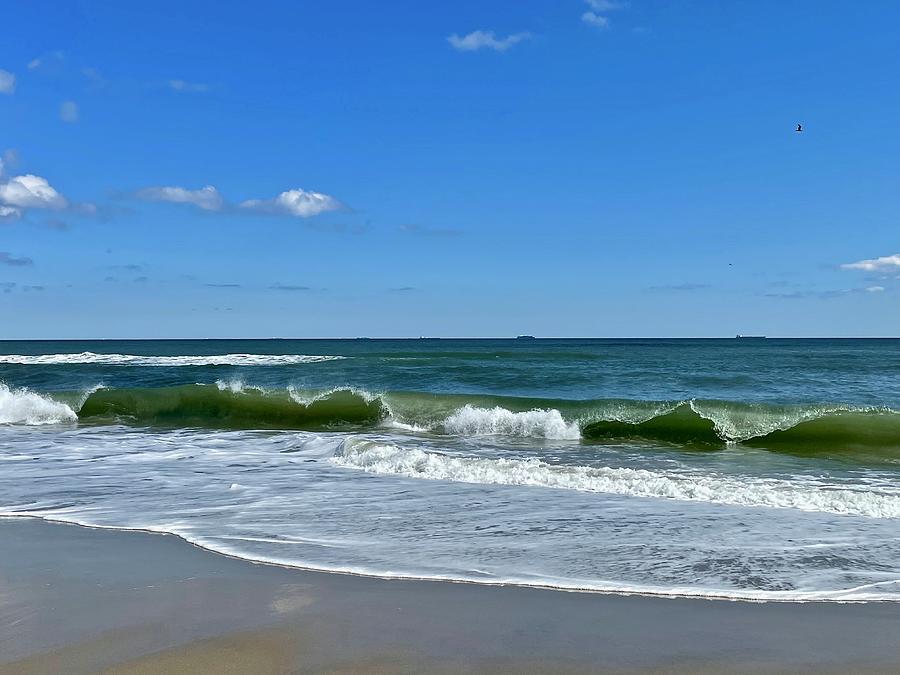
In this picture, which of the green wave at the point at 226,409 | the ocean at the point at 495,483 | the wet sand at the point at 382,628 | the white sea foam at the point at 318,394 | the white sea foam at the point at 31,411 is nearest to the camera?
the wet sand at the point at 382,628

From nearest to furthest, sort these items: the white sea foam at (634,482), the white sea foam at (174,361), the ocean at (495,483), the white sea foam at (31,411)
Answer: the ocean at (495,483) → the white sea foam at (634,482) → the white sea foam at (31,411) → the white sea foam at (174,361)

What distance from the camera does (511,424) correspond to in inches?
622

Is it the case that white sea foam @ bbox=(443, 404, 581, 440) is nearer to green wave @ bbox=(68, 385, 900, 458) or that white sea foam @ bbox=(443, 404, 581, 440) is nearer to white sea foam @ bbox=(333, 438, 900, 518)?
green wave @ bbox=(68, 385, 900, 458)

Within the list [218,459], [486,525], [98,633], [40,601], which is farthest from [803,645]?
[218,459]

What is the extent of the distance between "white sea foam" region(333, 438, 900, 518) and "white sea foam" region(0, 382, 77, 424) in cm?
1153

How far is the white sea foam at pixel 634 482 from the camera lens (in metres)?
7.72

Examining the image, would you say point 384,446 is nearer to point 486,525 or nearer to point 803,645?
point 486,525

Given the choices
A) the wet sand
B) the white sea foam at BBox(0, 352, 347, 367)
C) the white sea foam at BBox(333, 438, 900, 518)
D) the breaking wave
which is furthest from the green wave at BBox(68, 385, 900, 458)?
the white sea foam at BBox(0, 352, 347, 367)

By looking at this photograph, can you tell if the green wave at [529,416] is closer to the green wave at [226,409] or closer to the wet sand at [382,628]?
the green wave at [226,409]

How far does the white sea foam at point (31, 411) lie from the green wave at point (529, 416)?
1.90 feet

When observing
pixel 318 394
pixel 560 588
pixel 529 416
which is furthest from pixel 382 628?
pixel 318 394

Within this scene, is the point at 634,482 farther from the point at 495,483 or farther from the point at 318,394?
the point at 318,394

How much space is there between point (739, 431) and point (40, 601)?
1311cm

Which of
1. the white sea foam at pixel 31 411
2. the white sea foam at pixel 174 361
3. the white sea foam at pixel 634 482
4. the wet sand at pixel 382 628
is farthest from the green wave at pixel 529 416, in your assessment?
the white sea foam at pixel 174 361
